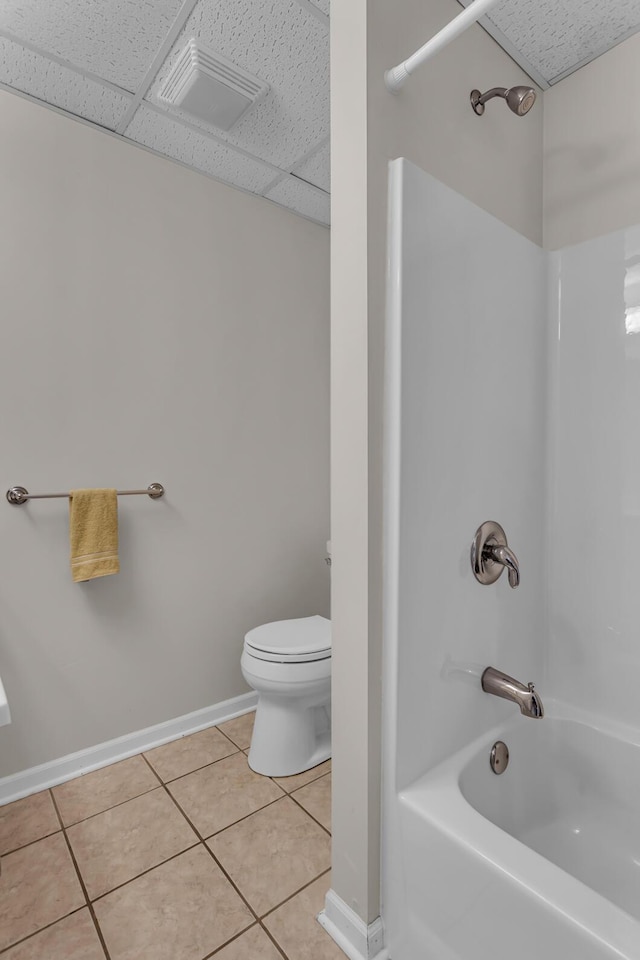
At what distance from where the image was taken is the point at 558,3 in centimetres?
137

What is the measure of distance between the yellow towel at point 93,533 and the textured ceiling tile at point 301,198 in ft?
4.91

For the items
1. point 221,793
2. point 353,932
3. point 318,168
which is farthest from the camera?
point 318,168

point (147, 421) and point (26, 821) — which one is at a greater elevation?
point (147, 421)

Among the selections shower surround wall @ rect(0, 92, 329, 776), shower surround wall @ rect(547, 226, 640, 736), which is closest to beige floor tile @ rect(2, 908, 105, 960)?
shower surround wall @ rect(0, 92, 329, 776)

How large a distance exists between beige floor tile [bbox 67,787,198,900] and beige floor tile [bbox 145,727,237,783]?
Answer: 149 mm

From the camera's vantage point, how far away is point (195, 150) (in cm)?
203

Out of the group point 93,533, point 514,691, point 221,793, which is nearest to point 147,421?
point 93,533

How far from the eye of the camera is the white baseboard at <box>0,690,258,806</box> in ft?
5.82

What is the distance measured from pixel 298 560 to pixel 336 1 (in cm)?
202

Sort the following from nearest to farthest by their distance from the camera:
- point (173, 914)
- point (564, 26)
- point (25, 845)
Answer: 1. point (173, 914)
2. point (564, 26)
3. point (25, 845)

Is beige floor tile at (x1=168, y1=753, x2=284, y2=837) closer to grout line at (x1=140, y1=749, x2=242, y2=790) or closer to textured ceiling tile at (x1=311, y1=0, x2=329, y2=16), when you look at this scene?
grout line at (x1=140, y1=749, x2=242, y2=790)

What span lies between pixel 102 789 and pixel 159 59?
239 centimetres

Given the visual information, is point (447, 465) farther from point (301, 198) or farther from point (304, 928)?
point (301, 198)

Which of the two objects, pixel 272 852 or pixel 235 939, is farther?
pixel 272 852
